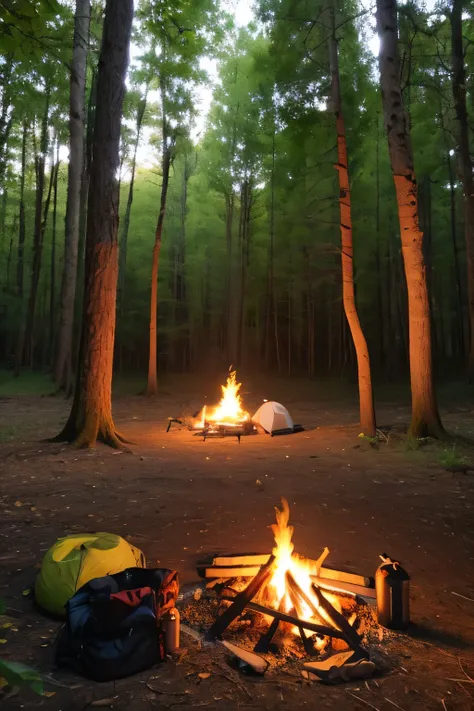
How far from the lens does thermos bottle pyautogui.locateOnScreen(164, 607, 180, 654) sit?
2537 millimetres

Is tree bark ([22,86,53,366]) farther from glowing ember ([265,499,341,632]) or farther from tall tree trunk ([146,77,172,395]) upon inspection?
glowing ember ([265,499,341,632])

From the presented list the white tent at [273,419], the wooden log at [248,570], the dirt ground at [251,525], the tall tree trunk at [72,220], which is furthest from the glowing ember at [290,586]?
the tall tree trunk at [72,220]

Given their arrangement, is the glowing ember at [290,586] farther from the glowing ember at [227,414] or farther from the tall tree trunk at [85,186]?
the tall tree trunk at [85,186]

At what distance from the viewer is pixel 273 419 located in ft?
36.8

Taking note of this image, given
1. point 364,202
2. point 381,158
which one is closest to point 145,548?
point 364,202

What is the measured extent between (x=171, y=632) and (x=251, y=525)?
242cm

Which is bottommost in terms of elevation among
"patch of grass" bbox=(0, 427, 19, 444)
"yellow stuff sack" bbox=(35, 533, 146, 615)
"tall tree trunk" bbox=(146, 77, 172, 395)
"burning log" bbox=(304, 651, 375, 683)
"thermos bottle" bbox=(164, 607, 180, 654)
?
"burning log" bbox=(304, 651, 375, 683)

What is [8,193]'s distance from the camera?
31578 mm

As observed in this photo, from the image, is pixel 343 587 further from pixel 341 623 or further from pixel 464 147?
pixel 464 147

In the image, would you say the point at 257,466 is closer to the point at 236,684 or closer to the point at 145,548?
the point at 145,548

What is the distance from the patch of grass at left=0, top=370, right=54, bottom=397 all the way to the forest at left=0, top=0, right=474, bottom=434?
Result: 0.73m

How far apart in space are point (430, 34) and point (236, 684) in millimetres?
12035

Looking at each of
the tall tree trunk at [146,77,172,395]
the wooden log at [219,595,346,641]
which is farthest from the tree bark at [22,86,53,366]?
the wooden log at [219,595,346,641]

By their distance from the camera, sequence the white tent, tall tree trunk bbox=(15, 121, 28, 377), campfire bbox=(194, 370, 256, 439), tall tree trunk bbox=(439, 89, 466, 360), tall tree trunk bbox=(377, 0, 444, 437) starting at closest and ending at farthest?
tall tree trunk bbox=(377, 0, 444, 437)
campfire bbox=(194, 370, 256, 439)
the white tent
tall tree trunk bbox=(439, 89, 466, 360)
tall tree trunk bbox=(15, 121, 28, 377)
